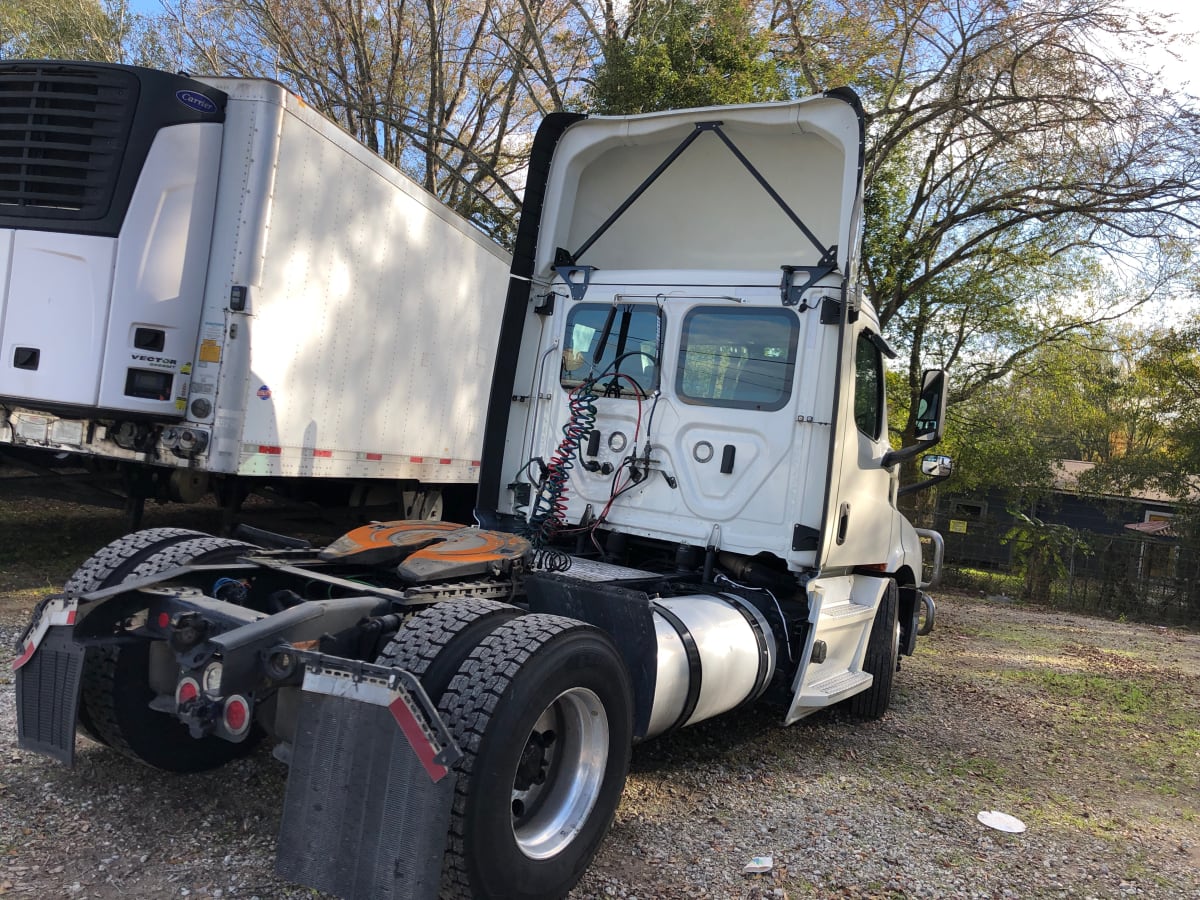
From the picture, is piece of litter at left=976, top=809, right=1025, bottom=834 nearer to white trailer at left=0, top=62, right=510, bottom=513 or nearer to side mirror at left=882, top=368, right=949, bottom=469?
side mirror at left=882, top=368, right=949, bottom=469

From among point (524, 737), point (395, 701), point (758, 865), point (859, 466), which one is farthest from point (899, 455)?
point (395, 701)

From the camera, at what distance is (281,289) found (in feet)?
23.5

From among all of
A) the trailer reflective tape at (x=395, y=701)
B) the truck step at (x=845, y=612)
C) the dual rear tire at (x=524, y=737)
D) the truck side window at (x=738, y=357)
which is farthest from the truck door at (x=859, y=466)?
the trailer reflective tape at (x=395, y=701)

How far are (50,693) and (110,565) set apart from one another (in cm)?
69

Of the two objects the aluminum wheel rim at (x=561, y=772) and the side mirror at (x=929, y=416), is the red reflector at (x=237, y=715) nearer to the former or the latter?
the aluminum wheel rim at (x=561, y=772)

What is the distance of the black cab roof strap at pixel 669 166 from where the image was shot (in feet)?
18.0

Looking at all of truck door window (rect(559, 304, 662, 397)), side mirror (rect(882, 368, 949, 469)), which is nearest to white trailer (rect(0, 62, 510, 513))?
truck door window (rect(559, 304, 662, 397))

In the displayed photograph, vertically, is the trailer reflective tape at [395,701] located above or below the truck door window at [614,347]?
below

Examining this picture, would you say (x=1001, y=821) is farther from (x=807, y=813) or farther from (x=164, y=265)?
(x=164, y=265)

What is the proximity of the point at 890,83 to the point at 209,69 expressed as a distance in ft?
43.5

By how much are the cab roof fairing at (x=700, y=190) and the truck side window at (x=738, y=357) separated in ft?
1.37

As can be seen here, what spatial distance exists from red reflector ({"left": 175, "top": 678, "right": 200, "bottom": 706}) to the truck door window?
133 inches

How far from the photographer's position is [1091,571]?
660 inches

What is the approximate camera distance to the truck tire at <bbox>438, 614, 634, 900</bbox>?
2729 millimetres
